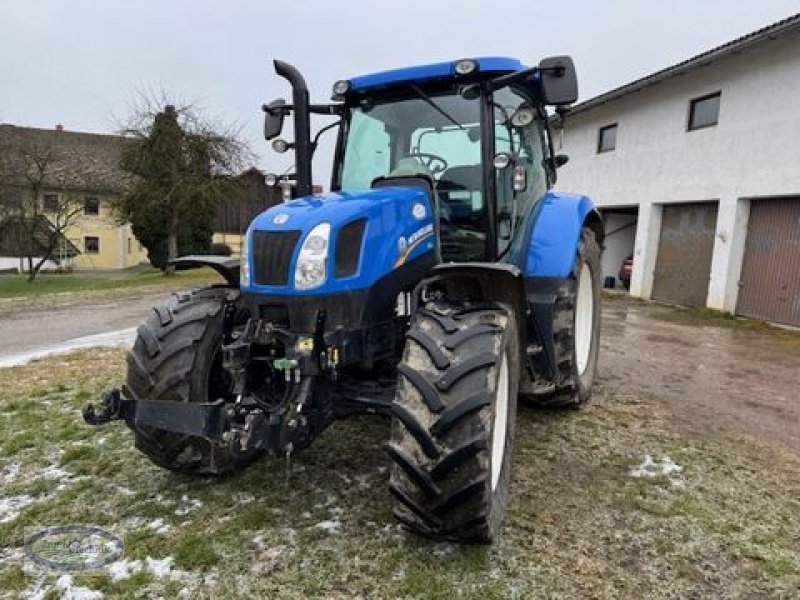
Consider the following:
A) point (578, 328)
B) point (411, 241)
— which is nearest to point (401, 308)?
point (411, 241)

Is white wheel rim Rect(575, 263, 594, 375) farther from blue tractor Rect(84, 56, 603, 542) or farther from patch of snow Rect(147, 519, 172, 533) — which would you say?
patch of snow Rect(147, 519, 172, 533)

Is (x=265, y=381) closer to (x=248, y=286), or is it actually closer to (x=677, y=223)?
(x=248, y=286)

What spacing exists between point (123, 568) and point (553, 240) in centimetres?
272

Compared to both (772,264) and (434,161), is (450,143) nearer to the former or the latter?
(434,161)

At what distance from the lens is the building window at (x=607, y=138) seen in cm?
1487

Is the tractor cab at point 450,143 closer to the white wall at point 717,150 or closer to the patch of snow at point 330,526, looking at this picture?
the patch of snow at point 330,526

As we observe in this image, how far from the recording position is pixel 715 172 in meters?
11.3

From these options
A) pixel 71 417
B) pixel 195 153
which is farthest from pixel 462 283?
pixel 195 153

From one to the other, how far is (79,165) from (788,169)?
3566 cm

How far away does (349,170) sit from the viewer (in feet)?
12.3

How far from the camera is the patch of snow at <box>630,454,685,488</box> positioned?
3372 mm

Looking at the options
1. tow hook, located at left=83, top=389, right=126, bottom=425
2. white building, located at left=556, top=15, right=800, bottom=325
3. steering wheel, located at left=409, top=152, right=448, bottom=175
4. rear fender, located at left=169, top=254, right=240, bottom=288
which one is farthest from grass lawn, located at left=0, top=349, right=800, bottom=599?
white building, located at left=556, top=15, right=800, bottom=325

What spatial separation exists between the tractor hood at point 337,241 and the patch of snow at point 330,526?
1.05 meters

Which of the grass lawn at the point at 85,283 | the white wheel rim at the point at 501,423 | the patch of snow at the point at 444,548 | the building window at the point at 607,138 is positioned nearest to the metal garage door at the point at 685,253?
the building window at the point at 607,138
